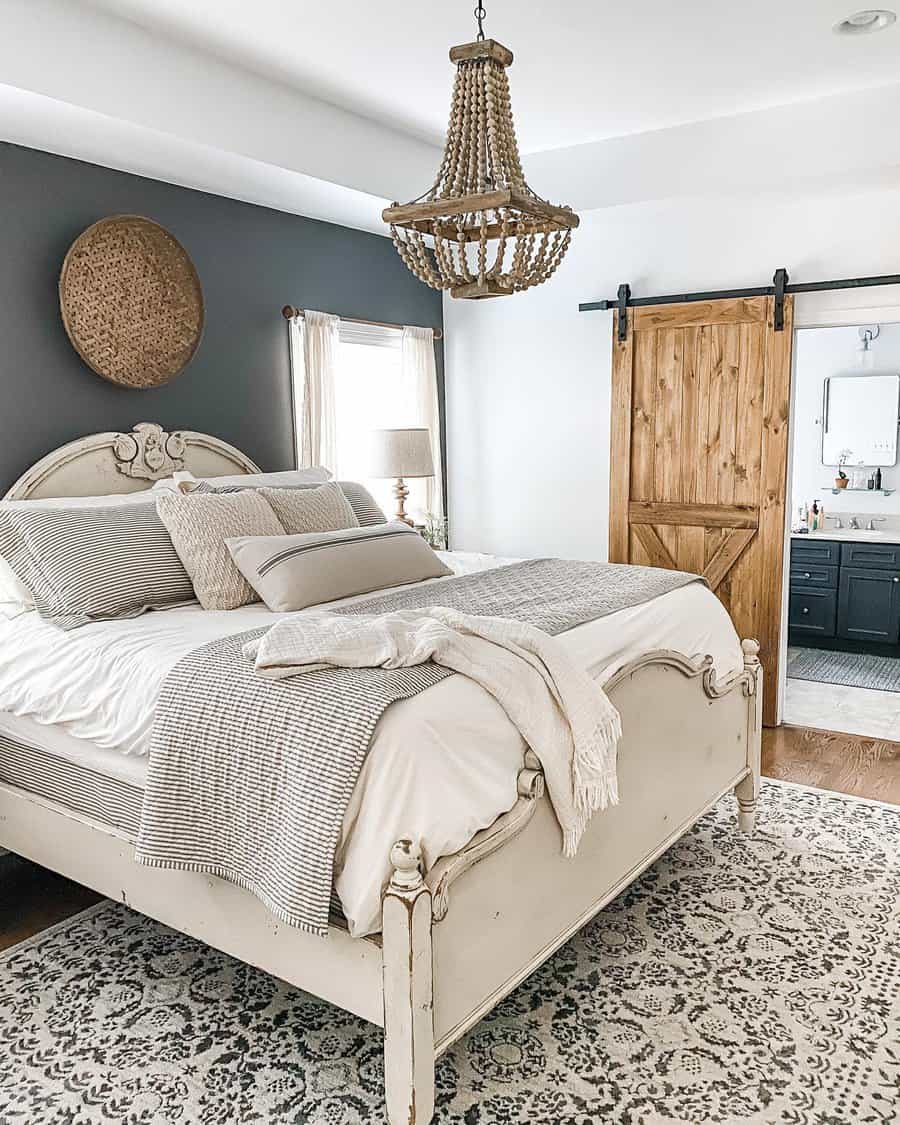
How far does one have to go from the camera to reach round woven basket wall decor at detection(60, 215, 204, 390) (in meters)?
3.75

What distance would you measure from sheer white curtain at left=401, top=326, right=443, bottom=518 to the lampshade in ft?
1.85

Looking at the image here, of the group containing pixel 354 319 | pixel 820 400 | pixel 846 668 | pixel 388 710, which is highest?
pixel 354 319

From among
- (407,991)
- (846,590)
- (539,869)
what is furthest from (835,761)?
(407,991)

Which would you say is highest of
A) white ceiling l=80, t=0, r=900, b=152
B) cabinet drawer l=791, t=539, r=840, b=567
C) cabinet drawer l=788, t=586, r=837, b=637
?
white ceiling l=80, t=0, r=900, b=152

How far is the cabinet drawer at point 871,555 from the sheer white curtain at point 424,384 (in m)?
2.56

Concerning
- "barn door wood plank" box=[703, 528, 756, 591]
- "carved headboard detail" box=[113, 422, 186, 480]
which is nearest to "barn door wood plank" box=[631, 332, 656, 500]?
"barn door wood plank" box=[703, 528, 756, 591]

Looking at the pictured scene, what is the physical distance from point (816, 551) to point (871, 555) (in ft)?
1.07

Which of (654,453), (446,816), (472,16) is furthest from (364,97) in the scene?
(446,816)

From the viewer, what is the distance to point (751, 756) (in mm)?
3486

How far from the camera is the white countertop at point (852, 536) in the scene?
586 cm

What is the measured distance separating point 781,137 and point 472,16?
164 cm

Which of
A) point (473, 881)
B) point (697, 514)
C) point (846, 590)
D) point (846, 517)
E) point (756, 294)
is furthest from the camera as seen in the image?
point (846, 517)

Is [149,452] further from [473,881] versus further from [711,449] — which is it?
[711,449]

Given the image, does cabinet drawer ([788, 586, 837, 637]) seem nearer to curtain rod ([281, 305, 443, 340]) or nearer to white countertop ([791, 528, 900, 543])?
white countertop ([791, 528, 900, 543])
